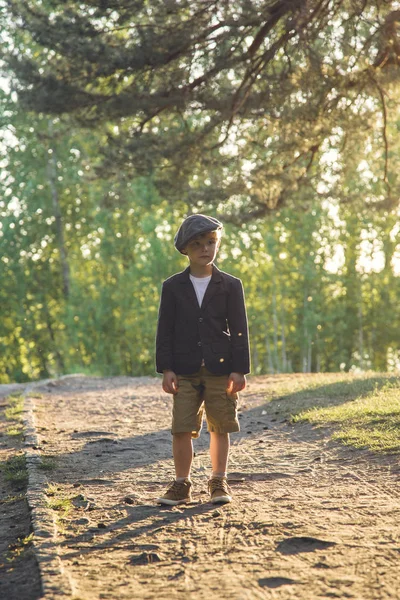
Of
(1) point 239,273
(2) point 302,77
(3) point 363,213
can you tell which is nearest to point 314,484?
(2) point 302,77

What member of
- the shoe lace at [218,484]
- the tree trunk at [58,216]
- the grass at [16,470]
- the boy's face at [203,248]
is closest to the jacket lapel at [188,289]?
the boy's face at [203,248]

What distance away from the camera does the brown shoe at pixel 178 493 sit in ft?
19.4

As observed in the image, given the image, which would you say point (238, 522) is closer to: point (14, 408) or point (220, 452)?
point (220, 452)

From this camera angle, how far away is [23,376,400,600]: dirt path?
4078 millimetres

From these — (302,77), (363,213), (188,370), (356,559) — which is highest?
(302,77)

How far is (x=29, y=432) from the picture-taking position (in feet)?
30.8

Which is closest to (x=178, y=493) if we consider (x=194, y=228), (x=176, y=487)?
(x=176, y=487)

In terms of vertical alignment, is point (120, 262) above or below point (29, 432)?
above

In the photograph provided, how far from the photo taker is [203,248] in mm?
5953

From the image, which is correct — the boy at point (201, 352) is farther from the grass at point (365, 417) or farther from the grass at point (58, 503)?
the grass at point (365, 417)

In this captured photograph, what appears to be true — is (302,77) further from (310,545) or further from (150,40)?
(310,545)

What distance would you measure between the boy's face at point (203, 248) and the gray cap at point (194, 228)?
0.05 m

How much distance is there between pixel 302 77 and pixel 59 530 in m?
8.82

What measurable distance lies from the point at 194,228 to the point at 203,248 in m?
0.15
